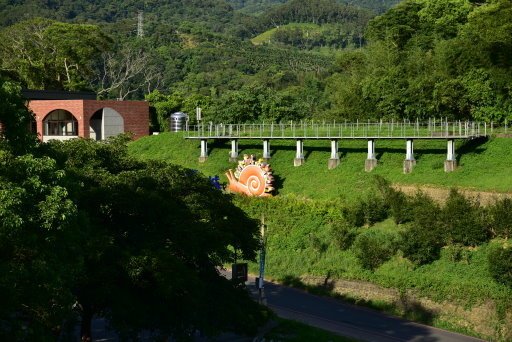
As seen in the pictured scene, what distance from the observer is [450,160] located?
41.2 metres

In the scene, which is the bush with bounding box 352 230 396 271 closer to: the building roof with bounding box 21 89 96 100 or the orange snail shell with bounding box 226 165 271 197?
the orange snail shell with bounding box 226 165 271 197

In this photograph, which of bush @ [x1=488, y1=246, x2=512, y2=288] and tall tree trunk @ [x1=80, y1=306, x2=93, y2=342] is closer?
tall tree trunk @ [x1=80, y1=306, x2=93, y2=342]

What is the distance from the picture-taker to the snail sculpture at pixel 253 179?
4419 centimetres

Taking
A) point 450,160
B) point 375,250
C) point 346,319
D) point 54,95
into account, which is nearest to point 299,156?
point 450,160

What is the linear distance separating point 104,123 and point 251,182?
2069 cm

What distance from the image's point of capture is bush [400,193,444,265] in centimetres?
3350

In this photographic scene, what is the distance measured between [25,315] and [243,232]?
34.0ft

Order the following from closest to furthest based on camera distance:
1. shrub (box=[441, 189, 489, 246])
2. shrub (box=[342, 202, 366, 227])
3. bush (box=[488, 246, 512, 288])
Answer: bush (box=[488, 246, 512, 288])
shrub (box=[441, 189, 489, 246])
shrub (box=[342, 202, 366, 227])

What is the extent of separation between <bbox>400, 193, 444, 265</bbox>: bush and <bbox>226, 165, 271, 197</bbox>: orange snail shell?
11593mm

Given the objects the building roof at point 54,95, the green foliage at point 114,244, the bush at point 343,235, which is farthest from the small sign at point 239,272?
the building roof at point 54,95

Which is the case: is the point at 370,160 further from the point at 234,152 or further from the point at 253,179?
the point at 234,152

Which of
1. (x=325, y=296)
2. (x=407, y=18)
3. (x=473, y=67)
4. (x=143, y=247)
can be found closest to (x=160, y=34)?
(x=407, y=18)

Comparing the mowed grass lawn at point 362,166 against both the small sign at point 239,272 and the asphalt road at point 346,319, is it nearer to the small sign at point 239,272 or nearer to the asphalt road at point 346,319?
the asphalt road at point 346,319

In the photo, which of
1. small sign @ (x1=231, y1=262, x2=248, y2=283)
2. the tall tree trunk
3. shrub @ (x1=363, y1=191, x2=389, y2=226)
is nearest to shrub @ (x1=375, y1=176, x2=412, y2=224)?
shrub @ (x1=363, y1=191, x2=389, y2=226)
